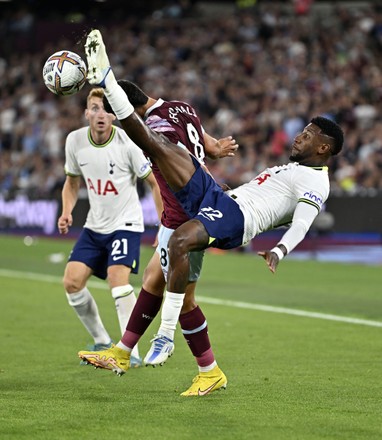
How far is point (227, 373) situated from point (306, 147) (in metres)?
2.07

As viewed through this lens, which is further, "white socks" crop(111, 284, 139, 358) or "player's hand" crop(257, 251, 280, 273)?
"white socks" crop(111, 284, 139, 358)

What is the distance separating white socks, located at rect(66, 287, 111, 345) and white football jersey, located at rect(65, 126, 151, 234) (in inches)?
25.1

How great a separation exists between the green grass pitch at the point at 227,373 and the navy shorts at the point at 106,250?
3.01ft

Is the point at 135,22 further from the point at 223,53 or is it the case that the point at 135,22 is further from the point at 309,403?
the point at 309,403

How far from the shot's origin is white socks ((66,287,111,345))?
955 centimetres

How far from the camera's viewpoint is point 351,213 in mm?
20984

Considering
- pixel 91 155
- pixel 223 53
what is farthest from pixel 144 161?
pixel 223 53

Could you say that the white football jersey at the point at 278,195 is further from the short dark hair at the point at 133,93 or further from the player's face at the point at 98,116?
the player's face at the point at 98,116

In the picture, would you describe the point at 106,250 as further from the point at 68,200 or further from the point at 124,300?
the point at 68,200

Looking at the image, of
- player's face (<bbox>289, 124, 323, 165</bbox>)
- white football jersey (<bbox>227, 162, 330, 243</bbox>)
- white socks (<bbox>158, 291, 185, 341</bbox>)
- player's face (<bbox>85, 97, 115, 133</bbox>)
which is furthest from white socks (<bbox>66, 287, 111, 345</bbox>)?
player's face (<bbox>289, 124, 323, 165</bbox>)

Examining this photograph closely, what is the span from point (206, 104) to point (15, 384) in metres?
19.8

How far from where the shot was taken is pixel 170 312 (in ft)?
24.6

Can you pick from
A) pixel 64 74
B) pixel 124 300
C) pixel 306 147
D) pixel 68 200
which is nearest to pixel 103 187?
pixel 68 200

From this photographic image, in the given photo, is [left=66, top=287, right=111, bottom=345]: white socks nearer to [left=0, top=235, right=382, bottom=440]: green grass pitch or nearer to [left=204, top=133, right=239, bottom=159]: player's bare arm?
[left=0, top=235, right=382, bottom=440]: green grass pitch
